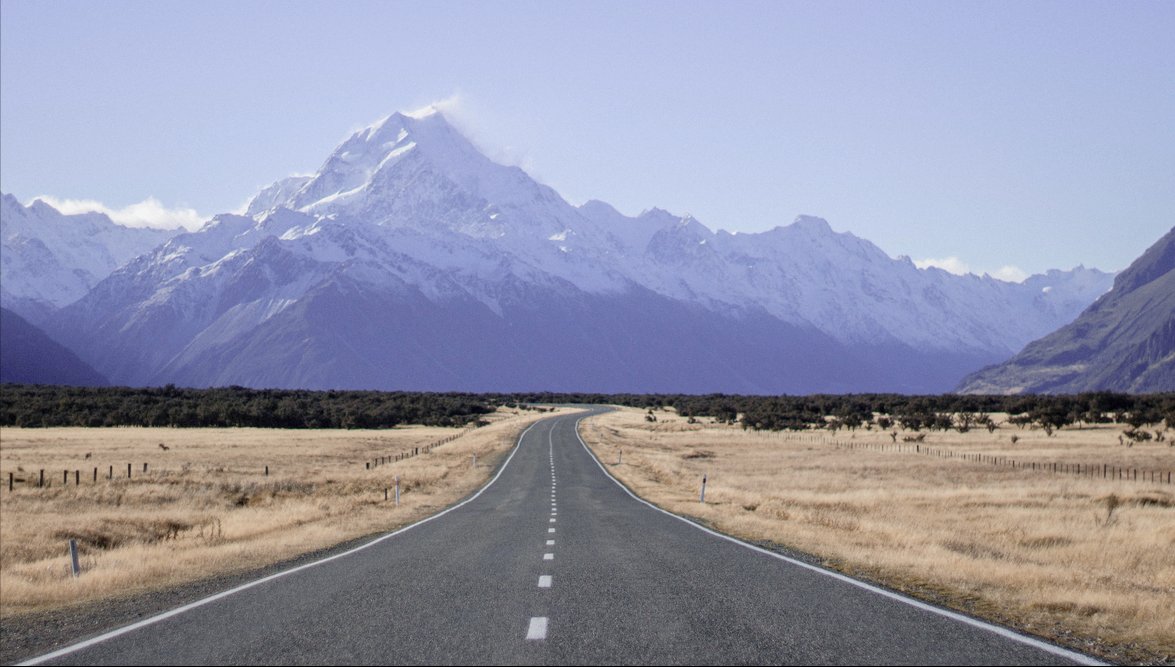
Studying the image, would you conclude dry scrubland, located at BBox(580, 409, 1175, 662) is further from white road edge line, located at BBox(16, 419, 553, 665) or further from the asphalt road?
white road edge line, located at BBox(16, 419, 553, 665)

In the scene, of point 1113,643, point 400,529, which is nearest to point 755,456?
point 400,529

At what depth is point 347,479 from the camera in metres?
45.6

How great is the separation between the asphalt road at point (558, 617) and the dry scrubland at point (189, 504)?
9.52ft

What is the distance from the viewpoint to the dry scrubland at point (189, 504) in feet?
55.1

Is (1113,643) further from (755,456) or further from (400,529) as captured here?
(755,456)

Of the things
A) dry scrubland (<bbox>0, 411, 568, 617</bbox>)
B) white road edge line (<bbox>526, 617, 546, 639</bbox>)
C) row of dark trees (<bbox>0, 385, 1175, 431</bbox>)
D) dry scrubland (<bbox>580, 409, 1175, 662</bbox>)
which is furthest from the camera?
row of dark trees (<bbox>0, 385, 1175, 431</bbox>)

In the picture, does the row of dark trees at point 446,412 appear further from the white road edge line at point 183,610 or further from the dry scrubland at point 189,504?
the white road edge line at point 183,610

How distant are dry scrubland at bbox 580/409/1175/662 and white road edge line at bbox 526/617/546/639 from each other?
17.0ft

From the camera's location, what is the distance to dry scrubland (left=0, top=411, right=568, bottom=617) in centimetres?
1680

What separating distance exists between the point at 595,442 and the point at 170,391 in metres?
90.3

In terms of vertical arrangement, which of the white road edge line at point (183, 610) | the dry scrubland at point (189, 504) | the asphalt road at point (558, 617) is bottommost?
the dry scrubland at point (189, 504)

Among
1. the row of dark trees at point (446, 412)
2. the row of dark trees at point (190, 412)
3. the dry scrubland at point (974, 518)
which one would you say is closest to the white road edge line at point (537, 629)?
the dry scrubland at point (974, 518)

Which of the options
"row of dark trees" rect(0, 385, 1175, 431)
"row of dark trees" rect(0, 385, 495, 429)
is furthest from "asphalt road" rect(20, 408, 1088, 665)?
"row of dark trees" rect(0, 385, 495, 429)

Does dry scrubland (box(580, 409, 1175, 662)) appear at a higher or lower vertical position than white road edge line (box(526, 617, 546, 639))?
lower
